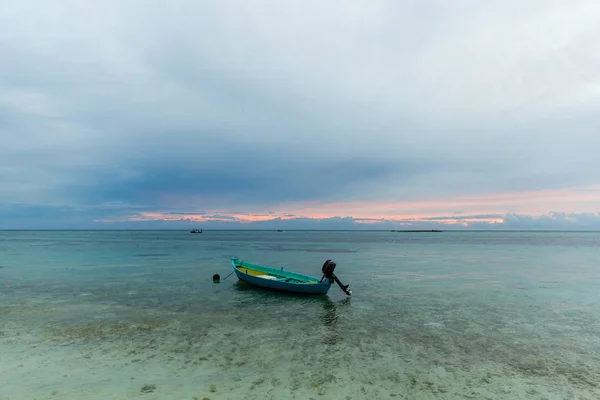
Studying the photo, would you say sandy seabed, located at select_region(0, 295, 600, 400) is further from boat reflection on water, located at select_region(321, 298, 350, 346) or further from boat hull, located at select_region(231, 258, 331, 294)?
boat hull, located at select_region(231, 258, 331, 294)

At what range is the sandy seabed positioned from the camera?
9.71 meters

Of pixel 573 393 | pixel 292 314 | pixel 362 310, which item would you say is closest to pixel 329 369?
pixel 573 393

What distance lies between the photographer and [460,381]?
34.3 ft

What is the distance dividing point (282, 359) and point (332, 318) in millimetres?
6651

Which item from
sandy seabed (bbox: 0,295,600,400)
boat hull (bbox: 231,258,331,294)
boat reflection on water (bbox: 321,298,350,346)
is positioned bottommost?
boat reflection on water (bbox: 321,298,350,346)

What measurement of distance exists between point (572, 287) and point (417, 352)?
2405cm

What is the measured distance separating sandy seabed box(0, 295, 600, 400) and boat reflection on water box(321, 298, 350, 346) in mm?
83

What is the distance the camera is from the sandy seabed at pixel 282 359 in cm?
971

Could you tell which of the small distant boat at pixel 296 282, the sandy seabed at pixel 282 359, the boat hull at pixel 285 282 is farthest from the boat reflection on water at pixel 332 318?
the boat hull at pixel 285 282

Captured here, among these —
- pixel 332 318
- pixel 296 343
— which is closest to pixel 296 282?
pixel 332 318

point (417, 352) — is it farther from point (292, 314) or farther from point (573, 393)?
point (292, 314)

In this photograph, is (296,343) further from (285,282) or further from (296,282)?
(296,282)

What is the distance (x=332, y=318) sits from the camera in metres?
18.2

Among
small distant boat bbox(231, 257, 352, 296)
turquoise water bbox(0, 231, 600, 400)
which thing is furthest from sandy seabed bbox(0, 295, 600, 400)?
small distant boat bbox(231, 257, 352, 296)
